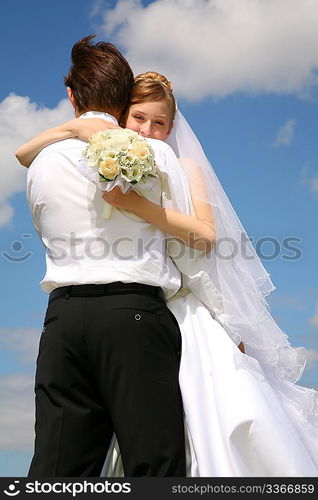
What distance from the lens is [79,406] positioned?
3662 mm

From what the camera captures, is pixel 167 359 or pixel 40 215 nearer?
pixel 167 359

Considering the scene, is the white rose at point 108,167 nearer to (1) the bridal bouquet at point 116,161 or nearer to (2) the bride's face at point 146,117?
(1) the bridal bouquet at point 116,161

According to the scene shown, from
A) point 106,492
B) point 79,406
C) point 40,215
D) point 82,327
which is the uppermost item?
point 40,215

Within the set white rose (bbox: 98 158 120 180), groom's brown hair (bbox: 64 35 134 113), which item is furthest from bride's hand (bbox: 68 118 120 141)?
white rose (bbox: 98 158 120 180)

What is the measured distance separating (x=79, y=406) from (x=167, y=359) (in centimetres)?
52

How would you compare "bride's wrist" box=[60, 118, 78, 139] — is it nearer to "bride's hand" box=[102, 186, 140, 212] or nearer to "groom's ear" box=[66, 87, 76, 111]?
"groom's ear" box=[66, 87, 76, 111]

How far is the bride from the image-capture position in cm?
363

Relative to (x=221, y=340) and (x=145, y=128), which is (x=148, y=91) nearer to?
(x=145, y=128)

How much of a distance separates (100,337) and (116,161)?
89 centimetres

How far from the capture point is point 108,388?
3.56m

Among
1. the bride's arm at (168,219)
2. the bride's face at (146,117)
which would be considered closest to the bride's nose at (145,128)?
the bride's face at (146,117)

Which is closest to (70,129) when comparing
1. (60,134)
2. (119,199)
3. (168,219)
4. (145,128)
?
(60,134)

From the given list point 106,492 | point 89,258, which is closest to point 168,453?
point 106,492

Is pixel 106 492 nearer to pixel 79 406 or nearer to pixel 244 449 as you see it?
pixel 79 406
